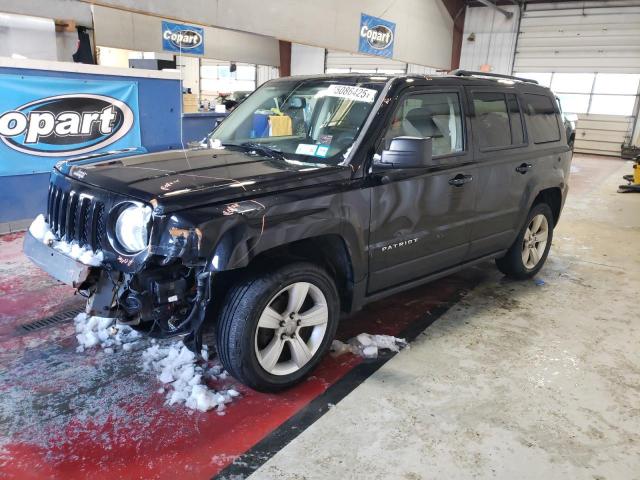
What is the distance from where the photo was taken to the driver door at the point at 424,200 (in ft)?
9.86

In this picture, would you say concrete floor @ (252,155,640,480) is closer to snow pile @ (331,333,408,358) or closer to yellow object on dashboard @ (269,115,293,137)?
snow pile @ (331,333,408,358)

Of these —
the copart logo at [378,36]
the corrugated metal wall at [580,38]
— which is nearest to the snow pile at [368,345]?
the copart logo at [378,36]

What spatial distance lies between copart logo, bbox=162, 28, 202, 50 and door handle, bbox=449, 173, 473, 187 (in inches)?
436

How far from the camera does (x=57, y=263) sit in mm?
2584

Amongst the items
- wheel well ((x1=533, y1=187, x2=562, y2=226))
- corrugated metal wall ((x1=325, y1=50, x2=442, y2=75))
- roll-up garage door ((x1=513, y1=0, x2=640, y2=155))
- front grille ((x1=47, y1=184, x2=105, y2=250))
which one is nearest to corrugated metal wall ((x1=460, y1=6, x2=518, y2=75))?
roll-up garage door ((x1=513, y1=0, x2=640, y2=155))

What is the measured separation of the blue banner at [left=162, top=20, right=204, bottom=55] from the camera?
42.2 ft

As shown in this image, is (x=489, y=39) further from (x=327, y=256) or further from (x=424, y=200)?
(x=327, y=256)

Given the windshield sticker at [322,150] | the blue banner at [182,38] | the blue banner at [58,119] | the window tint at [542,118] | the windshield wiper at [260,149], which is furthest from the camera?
the blue banner at [182,38]

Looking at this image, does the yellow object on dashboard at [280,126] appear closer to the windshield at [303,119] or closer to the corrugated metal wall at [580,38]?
the windshield at [303,119]

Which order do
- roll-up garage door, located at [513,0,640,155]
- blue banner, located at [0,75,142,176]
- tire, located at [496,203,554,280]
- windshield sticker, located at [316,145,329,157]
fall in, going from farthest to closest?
roll-up garage door, located at [513,0,640,155], blue banner, located at [0,75,142,176], tire, located at [496,203,554,280], windshield sticker, located at [316,145,329,157]

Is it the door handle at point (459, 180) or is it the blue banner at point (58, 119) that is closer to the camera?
the door handle at point (459, 180)

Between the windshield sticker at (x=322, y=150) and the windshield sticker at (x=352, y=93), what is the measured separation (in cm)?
40

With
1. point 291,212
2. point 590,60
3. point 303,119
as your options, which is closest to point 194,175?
point 291,212

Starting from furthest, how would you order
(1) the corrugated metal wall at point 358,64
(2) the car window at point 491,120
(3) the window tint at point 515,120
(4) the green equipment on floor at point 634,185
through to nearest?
(1) the corrugated metal wall at point 358,64, (4) the green equipment on floor at point 634,185, (3) the window tint at point 515,120, (2) the car window at point 491,120
